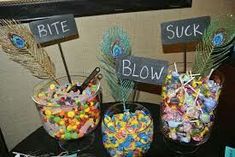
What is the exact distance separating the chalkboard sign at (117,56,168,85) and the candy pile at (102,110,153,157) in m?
0.14

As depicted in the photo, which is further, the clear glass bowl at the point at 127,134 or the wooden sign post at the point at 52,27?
the wooden sign post at the point at 52,27

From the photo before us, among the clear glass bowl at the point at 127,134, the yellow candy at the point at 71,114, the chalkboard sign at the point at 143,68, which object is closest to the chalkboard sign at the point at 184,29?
the chalkboard sign at the point at 143,68

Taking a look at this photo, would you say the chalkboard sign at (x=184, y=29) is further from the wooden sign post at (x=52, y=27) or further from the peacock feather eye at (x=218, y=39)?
the wooden sign post at (x=52, y=27)

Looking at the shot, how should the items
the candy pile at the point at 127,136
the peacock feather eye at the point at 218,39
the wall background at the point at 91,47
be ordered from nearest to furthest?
the candy pile at the point at 127,136 < the peacock feather eye at the point at 218,39 < the wall background at the point at 91,47

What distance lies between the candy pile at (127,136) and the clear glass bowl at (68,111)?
65mm

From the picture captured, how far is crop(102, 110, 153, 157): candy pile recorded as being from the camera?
2.95ft

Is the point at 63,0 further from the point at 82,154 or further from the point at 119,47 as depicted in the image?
the point at 82,154

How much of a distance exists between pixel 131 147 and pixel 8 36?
1.85 feet

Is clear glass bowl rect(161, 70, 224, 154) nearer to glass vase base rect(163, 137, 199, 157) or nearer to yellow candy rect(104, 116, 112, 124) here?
glass vase base rect(163, 137, 199, 157)

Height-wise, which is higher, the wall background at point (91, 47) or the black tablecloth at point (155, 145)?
the wall background at point (91, 47)

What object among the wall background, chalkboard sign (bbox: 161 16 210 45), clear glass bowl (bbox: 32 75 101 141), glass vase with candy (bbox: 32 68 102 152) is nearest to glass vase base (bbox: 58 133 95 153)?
glass vase with candy (bbox: 32 68 102 152)

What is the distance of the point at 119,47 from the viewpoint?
1.02m

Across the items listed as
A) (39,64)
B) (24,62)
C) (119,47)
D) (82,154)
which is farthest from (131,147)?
(24,62)

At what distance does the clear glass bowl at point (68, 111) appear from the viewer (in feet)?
3.10
